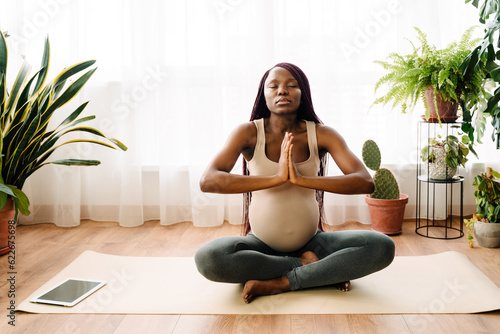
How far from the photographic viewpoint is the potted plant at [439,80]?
2738mm

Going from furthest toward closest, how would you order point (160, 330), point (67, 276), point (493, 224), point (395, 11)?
point (395, 11) < point (493, 224) < point (67, 276) < point (160, 330)

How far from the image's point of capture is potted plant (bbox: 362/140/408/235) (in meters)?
3.05

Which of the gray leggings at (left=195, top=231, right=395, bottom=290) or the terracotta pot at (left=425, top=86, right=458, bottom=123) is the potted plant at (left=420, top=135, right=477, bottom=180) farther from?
the gray leggings at (left=195, top=231, right=395, bottom=290)

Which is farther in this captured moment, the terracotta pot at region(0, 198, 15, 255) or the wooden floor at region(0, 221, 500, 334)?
the terracotta pot at region(0, 198, 15, 255)

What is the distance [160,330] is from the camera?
1.85 m

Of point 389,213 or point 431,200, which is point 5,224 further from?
point 431,200

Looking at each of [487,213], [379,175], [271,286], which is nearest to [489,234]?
[487,213]

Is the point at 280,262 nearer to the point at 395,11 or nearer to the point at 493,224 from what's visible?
the point at 493,224

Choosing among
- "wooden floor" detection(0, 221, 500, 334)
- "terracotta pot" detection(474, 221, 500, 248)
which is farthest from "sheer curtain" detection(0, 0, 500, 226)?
"terracotta pot" detection(474, 221, 500, 248)

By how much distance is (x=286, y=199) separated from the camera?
218 centimetres

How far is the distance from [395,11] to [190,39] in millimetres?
1299

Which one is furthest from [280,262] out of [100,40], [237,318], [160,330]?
[100,40]

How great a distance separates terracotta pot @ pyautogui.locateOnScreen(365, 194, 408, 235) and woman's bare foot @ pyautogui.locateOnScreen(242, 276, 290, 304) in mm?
1179

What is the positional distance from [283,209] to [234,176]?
0.84 feet
